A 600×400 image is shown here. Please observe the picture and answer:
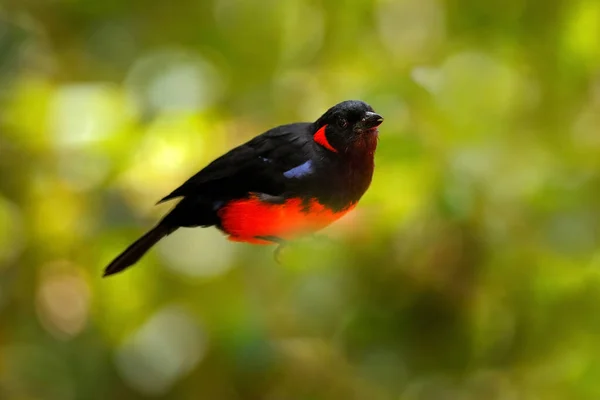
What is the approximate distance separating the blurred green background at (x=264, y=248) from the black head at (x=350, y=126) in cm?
44

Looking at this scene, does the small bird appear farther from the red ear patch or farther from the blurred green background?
the blurred green background

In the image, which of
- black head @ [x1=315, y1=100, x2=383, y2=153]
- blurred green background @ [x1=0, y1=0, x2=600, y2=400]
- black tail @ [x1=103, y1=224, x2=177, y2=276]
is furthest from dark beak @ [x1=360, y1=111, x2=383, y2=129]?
blurred green background @ [x1=0, y1=0, x2=600, y2=400]

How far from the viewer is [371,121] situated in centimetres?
33

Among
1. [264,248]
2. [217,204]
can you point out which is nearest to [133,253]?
[217,204]

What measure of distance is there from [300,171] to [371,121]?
0.04 meters

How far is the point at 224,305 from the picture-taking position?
984mm

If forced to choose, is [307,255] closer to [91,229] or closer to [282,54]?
[282,54]

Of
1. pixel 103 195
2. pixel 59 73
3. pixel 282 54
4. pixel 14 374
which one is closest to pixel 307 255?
pixel 282 54

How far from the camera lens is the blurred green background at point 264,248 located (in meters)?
0.84

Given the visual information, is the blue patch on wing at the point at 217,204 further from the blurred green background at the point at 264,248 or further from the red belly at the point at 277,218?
the blurred green background at the point at 264,248

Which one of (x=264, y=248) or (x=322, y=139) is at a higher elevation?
(x=264, y=248)

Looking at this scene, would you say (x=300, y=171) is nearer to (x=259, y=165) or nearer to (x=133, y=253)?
(x=259, y=165)

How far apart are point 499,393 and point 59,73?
730 millimetres

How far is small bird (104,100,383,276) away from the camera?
323 mm
